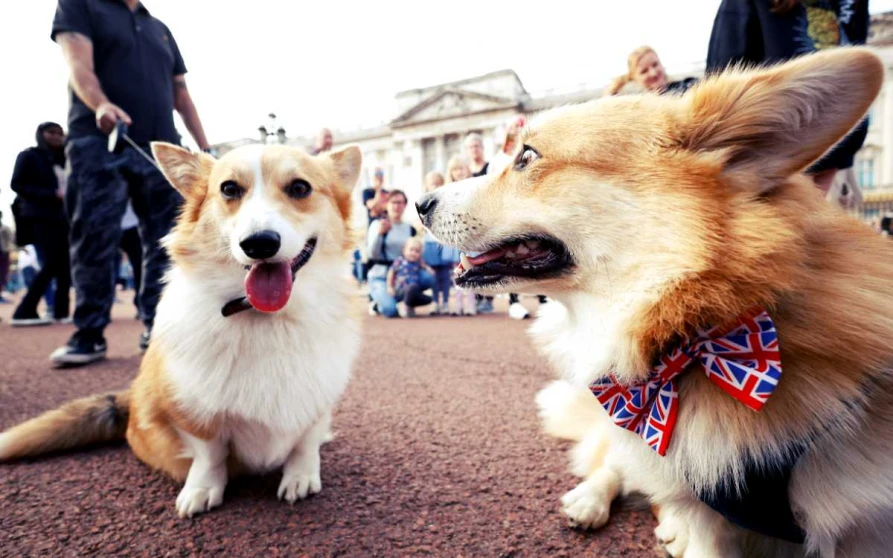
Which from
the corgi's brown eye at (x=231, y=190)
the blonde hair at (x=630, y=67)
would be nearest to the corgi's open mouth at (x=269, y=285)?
the corgi's brown eye at (x=231, y=190)

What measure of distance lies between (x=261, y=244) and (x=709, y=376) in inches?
56.9

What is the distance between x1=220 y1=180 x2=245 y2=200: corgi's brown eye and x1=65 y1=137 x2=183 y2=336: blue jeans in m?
1.92

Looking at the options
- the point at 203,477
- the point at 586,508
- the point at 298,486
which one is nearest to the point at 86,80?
the point at 203,477

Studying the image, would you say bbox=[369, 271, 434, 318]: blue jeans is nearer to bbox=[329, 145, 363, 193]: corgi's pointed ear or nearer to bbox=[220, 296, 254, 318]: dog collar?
bbox=[329, 145, 363, 193]: corgi's pointed ear

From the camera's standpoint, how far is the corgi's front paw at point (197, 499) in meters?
1.54

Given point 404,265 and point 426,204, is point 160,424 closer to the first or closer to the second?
point 426,204

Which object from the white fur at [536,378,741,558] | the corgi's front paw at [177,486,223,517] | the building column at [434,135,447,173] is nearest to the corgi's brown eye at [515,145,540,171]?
the white fur at [536,378,741,558]

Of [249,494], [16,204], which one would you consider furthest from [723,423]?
[16,204]

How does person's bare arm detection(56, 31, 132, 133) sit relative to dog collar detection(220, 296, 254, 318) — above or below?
above

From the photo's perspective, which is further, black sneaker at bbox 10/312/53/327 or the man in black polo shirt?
black sneaker at bbox 10/312/53/327

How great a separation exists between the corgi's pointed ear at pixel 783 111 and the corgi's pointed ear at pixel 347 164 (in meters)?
1.61

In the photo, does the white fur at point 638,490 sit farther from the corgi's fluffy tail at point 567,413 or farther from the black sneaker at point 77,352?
the black sneaker at point 77,352

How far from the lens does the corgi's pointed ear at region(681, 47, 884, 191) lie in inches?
37.6

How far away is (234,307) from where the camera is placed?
5.59 feet
